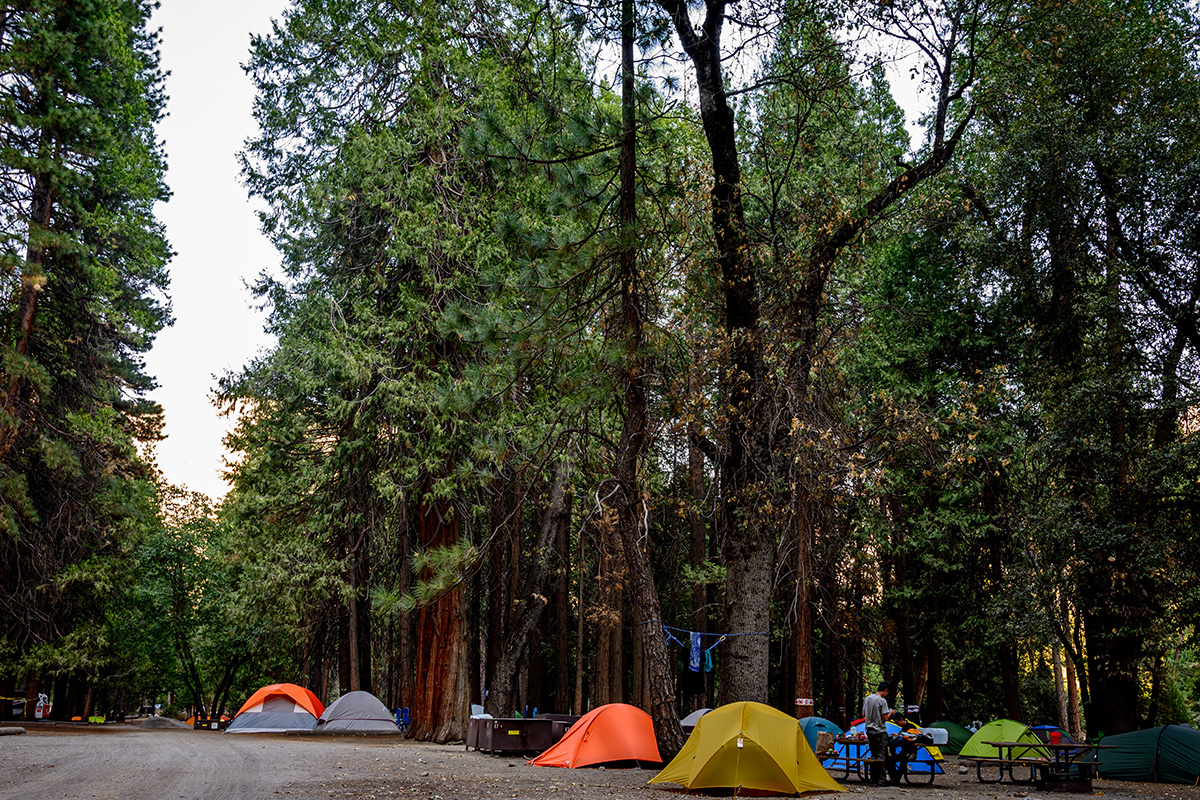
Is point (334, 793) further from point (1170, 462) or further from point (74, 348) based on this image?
point (74, 348)

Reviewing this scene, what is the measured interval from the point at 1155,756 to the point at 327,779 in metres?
12.7

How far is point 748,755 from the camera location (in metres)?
9.37

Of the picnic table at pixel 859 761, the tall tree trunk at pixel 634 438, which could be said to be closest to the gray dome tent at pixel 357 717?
the picnic table at pixel 859 761

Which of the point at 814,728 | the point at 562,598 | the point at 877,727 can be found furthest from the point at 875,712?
the point at 562,598

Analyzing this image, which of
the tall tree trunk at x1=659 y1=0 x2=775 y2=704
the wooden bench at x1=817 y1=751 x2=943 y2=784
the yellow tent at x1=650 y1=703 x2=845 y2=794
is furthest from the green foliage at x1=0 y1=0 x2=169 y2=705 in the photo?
the wooden bench at x1=817 y1=751 x2=943 y2=784

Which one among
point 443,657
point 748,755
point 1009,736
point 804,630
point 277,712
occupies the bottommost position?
point 277,712

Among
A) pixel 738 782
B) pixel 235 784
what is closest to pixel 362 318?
pixel 235 784

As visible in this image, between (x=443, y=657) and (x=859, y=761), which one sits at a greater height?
(x=443, y=657)

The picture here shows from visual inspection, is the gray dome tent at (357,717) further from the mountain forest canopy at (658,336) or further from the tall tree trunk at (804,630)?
the tall tree trunk at (804,630)

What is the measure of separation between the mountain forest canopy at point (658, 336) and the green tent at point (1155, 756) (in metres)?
1.18

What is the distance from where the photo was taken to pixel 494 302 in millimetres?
12812

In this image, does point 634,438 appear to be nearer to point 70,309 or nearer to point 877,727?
point 877,727

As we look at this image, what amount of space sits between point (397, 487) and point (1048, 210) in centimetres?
1308

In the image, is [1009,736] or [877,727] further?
[1009,736]
